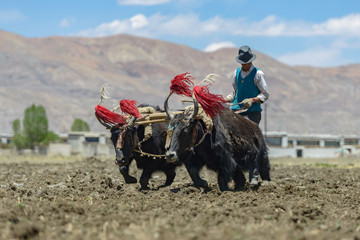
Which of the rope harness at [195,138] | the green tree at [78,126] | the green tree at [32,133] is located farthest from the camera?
the green tree at [78,126]

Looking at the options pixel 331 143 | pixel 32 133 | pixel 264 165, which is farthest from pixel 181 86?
pixel 331 143

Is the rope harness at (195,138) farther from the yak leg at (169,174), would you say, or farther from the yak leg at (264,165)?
the yak leg at (169,174)

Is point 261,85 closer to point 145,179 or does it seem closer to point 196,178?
point 196,178

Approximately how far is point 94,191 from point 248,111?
118 inches

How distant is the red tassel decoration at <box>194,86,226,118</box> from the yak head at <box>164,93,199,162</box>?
0.12 m

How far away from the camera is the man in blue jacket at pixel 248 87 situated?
1001 cm

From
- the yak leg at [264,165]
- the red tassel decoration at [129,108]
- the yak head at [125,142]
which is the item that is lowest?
the yak leg at [264,165]

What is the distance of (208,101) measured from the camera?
923cm

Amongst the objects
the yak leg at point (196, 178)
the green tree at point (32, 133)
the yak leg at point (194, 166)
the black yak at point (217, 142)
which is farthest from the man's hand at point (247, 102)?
the green tree at point (32, 133)

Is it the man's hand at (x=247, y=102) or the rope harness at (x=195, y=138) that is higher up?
the man's hand at (x=247, y=102)

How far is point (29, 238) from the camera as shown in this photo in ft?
16.9

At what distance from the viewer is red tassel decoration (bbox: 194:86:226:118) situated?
9180mm

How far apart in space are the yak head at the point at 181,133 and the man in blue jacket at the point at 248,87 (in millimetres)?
1048

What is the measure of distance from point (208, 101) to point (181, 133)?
0.65 metres
